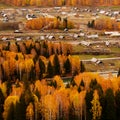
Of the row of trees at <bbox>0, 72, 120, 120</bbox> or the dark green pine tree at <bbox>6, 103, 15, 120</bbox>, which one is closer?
the row of trees at <bbox>0, 72, 120, 120</bbox>

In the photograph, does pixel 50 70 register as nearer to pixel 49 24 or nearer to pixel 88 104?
pixel 88 104

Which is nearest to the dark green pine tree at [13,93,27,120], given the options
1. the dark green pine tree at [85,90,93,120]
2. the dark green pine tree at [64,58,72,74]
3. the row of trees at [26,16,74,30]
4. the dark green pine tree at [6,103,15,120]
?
the dark green pine tree at [6,103,15,120]

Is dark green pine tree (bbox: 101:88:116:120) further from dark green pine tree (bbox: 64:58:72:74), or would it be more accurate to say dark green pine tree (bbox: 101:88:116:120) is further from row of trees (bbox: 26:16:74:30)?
row of trees (bbox: 26:16:74:30)

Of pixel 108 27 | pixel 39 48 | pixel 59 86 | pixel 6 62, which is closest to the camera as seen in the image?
pixel 59 86

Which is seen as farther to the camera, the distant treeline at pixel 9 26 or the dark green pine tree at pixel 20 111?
the distant treeline at pixel 9 26

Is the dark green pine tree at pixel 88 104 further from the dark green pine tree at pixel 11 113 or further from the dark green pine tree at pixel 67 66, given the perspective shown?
the dark green pine tree at pixel 67 66

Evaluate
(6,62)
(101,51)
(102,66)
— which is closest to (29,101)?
(6,62)

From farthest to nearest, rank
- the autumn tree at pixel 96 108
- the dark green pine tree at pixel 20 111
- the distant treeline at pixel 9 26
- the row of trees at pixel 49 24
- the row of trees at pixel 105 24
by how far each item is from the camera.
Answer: the distant treeline at pixel 9 26, the row of trees at pixel 105 24, the row of trees at pixel 49 24, the autumn tree at pixel 96 108, the dark green pine tree at pixel 20 111

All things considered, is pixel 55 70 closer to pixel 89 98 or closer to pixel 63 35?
pixel 89 98

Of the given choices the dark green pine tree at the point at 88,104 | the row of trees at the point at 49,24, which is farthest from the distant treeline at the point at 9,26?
the dark green pine tree at the point at 88,104

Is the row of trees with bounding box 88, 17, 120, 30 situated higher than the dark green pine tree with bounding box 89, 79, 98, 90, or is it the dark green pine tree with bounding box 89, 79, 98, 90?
the dark green pine tree with bounding box 89, 79, 98, 90

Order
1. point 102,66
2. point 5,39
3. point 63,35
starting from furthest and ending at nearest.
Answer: point 63,35, point 5,39, point 102,66
